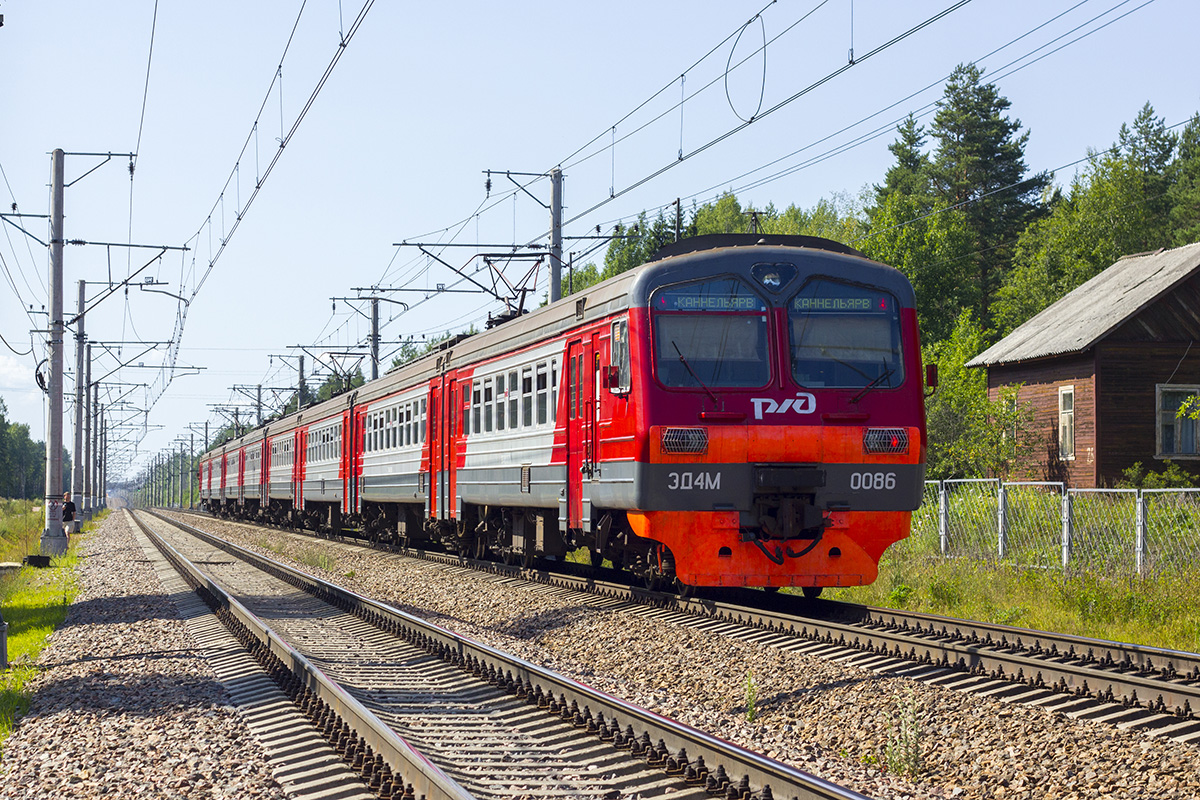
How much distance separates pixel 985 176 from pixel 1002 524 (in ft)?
171

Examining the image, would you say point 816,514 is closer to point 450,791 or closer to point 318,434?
point 450,791

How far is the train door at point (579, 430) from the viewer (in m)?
13.0

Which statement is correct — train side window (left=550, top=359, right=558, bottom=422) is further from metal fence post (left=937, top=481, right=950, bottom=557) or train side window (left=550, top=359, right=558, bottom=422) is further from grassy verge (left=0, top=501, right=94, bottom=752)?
metal fence post (left=937, top=481, right=950, bottom=557)

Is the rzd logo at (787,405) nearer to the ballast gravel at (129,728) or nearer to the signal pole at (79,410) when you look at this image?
the ballast gravel at (129,728)

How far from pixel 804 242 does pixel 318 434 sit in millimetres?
22289

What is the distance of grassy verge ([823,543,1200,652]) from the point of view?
11273 mm

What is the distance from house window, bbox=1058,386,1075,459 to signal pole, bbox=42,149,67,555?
2203cm

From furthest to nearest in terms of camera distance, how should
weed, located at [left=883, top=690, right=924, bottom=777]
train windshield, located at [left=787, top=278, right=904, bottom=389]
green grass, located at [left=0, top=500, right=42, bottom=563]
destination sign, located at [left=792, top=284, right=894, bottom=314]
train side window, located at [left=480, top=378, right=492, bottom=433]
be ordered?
green grass, located at [left=0, top=500, right=42, bottom=563] < train side window, located at [left=480, top=378, right=492, bottom=433] < destination sign, located at [left=792, top=284, right=894, bottom=314] < train windshield, located at [left=787, top=278, right=904, bottom=389] < weed, located at [left=883, top=690, right=924, bottom=777]

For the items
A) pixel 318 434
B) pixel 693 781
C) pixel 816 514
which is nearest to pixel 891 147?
pixel 318 434

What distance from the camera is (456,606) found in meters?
14.9

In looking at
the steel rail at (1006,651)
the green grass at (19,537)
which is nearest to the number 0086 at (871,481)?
the steel rail at (1006,651)

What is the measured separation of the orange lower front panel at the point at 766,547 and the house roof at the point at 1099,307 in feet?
58.4

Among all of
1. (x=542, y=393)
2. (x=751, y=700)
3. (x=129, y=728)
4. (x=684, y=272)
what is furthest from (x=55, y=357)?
(x=751, y=700)

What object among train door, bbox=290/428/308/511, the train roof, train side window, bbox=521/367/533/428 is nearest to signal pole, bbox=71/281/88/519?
train door, bbox=290/428/308/511
